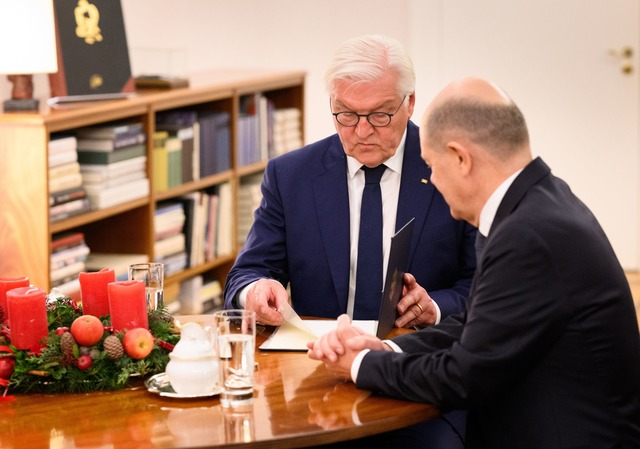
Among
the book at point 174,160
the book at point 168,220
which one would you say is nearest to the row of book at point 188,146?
the book at point 174,160

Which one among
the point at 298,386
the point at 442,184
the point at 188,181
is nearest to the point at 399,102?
the point at 442,184

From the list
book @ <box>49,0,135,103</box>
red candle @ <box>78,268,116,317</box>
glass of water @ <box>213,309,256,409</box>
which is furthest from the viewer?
book @ <box>49,0,135,103</box>

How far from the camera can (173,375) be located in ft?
6.09

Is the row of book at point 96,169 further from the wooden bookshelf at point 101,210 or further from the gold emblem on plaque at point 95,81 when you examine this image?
the gold emblem on plaque at point 95,81

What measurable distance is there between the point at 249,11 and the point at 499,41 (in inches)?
61.0

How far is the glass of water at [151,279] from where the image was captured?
2.21 meters

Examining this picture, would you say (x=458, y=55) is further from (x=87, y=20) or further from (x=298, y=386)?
(x=298, y=386)

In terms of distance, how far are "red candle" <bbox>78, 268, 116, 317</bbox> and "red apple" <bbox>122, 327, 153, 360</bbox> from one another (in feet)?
0.66

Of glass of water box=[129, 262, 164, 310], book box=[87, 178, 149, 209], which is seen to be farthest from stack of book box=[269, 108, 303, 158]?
glass of water box=[129, 262, 164, 310]

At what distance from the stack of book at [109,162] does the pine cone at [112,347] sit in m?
Answer: 2.13

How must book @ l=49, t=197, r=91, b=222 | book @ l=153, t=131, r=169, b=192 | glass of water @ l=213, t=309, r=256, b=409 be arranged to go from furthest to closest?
book @ l=153, t=131, r=169, b=192 → book @ l=49, t=197, r=91, b=222 → glass of water @ l=213, t=309, r=256, b=409

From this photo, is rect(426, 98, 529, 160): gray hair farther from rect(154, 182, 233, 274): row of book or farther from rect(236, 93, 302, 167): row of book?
rect(236, 93, 302, 167): row of book

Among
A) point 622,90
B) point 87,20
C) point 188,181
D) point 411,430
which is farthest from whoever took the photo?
point 622,90

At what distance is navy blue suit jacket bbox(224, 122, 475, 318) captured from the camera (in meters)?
2.67
